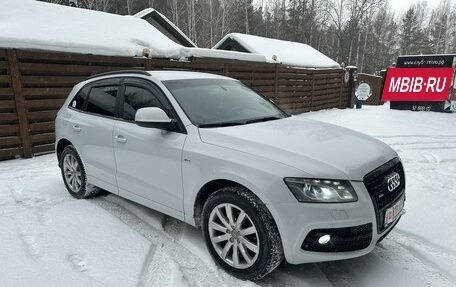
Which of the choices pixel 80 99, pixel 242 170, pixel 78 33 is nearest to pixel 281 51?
pixel 78 33

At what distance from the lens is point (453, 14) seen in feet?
160

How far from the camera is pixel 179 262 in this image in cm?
287

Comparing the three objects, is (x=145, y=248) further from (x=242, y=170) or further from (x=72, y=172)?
(x=72, y=172)

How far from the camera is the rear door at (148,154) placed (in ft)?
9.78

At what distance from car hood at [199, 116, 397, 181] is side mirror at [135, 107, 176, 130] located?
0.35m

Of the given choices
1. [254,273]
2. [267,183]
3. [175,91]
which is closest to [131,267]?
[254,273]

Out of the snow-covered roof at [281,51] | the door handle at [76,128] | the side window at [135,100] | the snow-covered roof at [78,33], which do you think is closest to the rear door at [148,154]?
the side window at [135,100]

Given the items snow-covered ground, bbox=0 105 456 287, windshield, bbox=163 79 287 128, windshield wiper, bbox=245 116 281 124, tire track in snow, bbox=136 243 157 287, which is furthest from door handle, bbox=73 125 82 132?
windshield wiper, bbox=245 116 281 124

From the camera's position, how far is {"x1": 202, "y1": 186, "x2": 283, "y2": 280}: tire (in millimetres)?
2408

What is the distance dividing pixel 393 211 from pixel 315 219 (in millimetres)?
809

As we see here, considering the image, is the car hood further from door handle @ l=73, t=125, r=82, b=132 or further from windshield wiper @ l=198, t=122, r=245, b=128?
door handle @ l=73, t=125, r=82, b=132

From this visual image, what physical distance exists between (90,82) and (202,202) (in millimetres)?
2408

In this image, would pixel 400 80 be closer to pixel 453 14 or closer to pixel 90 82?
pixel 90 82

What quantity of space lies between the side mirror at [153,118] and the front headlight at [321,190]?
1.23m
